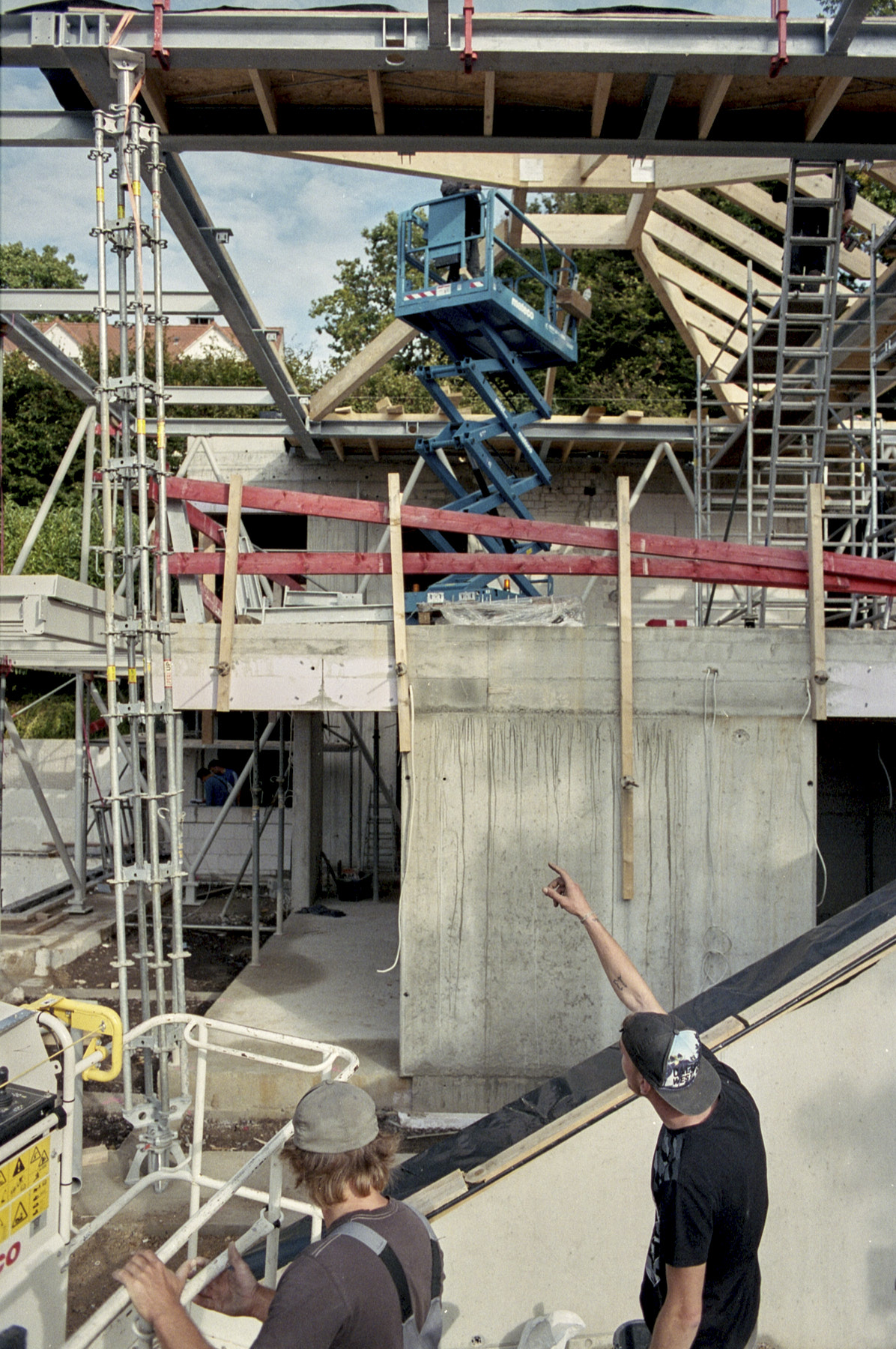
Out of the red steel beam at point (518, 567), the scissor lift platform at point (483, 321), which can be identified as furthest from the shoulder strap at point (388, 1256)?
the scissor lift platform at point (483, 321)

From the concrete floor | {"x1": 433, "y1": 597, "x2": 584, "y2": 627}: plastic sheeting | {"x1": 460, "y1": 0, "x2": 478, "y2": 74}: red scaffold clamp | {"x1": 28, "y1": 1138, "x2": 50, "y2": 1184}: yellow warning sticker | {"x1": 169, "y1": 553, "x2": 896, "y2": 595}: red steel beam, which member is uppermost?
{"x1": 460, "y1": 0, "x2": 478, "y2": 74}: red scaffold clamp

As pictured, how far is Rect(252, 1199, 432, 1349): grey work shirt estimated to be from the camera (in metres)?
1.84

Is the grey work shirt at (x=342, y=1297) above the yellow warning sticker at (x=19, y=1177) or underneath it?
above

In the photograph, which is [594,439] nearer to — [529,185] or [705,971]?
[529,185]

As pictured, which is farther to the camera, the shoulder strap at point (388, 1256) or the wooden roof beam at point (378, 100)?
the wooden roof beam at point (378, 100)

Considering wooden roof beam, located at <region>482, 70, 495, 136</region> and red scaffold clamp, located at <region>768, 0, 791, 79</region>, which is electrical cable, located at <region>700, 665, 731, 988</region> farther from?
wooden roof beam, located at <region>482, 70, 495, 136</region>

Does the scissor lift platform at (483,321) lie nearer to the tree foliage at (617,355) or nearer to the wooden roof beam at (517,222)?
the wooden roof beam at (517,222)

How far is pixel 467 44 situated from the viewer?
18.8 feet

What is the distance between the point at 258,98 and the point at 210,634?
11.7 feet

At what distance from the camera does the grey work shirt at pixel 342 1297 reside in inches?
72.6

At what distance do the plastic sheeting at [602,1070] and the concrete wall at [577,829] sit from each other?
1.44 metres

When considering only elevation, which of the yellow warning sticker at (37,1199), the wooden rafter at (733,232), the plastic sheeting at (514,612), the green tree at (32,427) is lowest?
the yellow warning sticker at (37,1199)

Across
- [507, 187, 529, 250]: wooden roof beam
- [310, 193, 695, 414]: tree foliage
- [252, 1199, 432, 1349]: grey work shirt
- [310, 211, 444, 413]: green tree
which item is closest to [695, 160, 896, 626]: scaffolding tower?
[507, 187, 529, 250]: wooden roof beam

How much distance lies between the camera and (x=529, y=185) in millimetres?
8430
